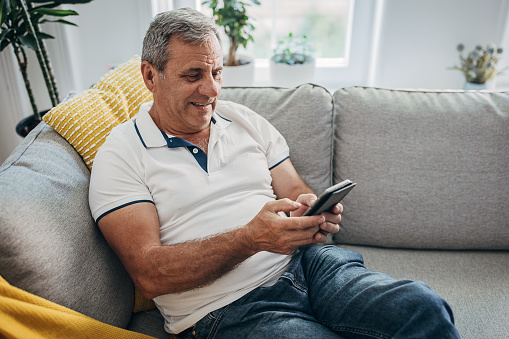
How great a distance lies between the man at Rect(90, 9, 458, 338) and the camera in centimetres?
99

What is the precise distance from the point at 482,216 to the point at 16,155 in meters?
1.48

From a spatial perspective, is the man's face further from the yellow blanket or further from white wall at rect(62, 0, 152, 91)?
white wall at rect(62, 0, 152, 91)

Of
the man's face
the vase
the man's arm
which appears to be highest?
the man's face

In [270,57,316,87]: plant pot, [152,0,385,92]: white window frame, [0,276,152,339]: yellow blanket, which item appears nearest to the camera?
[0,276,152,339]: yellow blanket

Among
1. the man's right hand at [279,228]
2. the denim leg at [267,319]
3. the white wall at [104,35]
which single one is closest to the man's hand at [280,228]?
the man's right hand at [279,228]

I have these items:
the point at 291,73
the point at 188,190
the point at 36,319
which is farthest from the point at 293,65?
the point at 36,319

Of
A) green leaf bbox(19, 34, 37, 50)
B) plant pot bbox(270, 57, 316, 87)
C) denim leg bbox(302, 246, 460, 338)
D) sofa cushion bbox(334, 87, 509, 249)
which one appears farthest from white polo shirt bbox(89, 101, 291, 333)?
plant pot bbox(270, 57, 316, 87)

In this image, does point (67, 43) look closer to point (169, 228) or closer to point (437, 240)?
point (169, 228)

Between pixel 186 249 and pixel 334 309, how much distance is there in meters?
0.40

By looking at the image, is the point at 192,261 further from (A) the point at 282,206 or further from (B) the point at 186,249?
(A) the point at 282,206

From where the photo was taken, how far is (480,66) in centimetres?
223

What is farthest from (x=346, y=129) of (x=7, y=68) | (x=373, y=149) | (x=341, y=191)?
(x=7, y=68)

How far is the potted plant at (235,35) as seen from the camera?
6.91ft

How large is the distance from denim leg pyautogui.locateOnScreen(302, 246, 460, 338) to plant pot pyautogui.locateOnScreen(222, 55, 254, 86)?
49.4 inches
